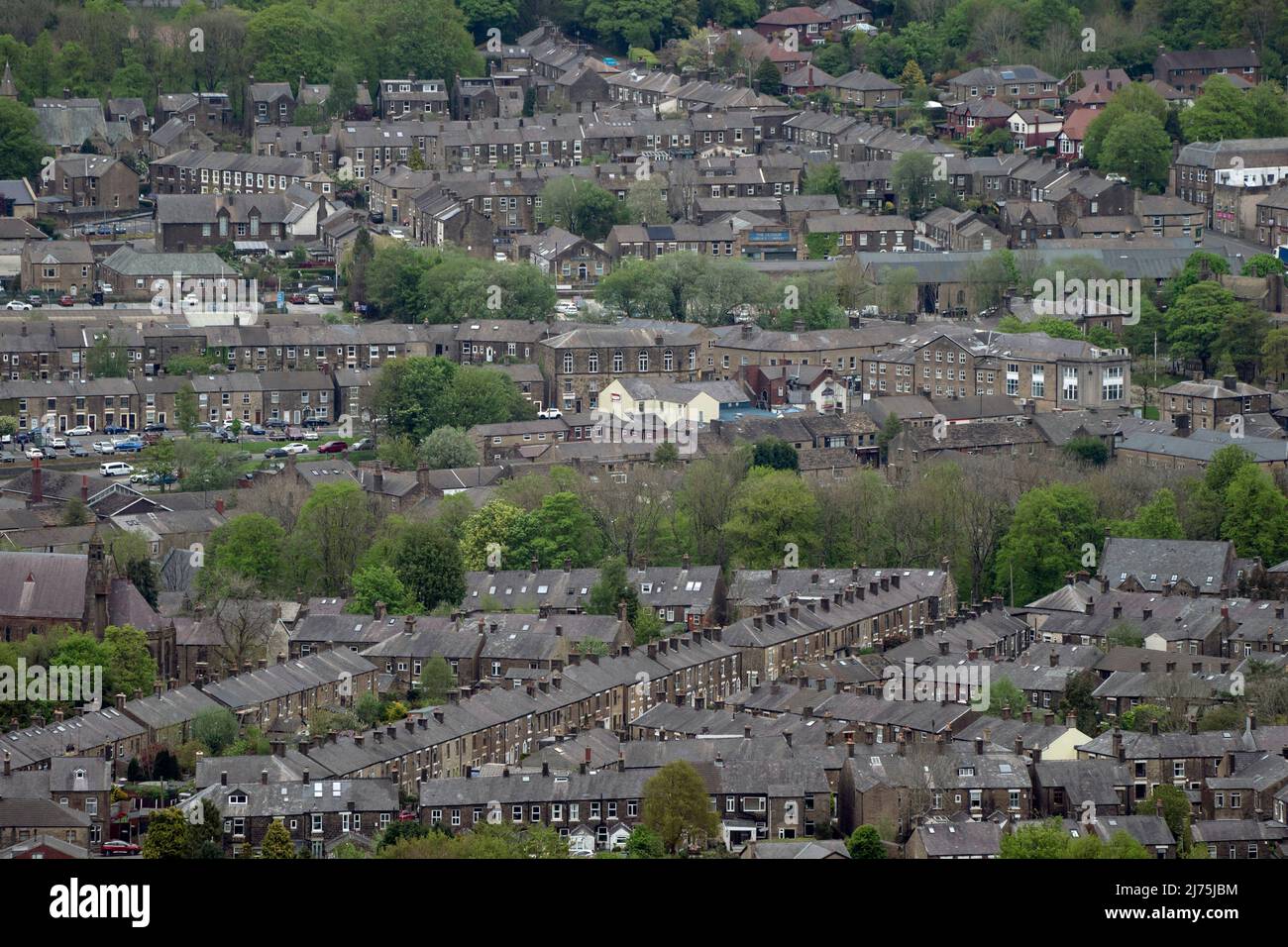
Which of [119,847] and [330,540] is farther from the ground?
[119,847]

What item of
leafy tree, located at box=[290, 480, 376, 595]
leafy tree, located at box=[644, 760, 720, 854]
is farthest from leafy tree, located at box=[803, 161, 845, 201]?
leafy tree, located at box=[644, 760, 720, 854]

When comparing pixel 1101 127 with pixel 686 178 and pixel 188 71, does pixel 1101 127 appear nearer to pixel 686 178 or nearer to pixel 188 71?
pixel 686 178

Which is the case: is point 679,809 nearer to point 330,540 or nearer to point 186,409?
point 330,540

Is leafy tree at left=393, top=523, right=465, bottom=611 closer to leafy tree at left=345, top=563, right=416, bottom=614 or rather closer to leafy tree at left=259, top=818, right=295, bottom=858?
leafy tree at left=345, top=563, right=416, bottom=614


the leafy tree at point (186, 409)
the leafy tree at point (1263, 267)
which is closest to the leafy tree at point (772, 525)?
the leafy tree at point (186, 409)

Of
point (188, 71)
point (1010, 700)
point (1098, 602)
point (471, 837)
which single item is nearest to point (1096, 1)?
point (188, 71)


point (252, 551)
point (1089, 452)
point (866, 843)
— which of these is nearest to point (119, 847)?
point (866, 843)
